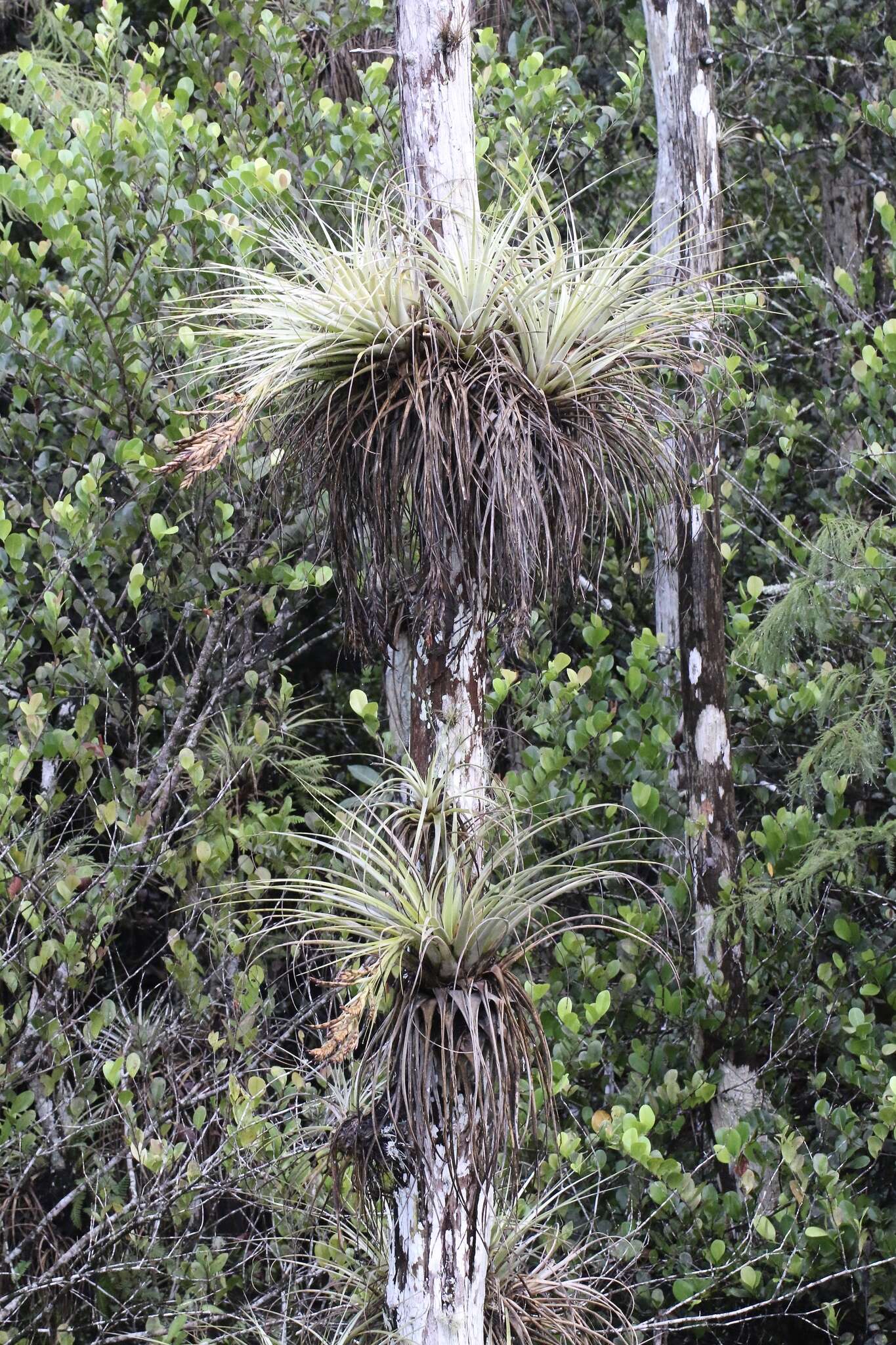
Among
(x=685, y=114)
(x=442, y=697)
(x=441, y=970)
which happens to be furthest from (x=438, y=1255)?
(x=685, y=114)

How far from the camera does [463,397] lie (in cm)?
214

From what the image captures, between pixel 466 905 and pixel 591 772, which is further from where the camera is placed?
pixel 591 772

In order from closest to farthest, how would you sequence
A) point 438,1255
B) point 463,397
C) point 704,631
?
1. point 463,397
2. point 438,1255
3. point 704,631

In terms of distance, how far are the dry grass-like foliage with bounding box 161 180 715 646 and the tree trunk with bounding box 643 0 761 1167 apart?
1943 mm

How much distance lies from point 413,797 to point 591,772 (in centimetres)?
232

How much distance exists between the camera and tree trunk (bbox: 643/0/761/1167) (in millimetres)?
4316

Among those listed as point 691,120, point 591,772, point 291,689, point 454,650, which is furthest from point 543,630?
point 454,650

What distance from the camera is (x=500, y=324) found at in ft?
7.29

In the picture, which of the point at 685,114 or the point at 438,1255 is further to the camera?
the point at 685,114

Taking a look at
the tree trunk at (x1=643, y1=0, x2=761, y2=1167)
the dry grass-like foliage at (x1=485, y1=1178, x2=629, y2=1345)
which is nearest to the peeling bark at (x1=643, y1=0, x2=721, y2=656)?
the tree trunk at (x1=643, y1=0, x2=761, y2=1167)

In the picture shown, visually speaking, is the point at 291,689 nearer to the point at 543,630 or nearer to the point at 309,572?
the point at 309,572

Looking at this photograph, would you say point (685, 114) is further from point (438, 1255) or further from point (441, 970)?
point (438, 1255)

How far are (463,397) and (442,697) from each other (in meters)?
0.52

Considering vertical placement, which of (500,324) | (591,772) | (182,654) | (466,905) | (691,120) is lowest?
(591,772)
